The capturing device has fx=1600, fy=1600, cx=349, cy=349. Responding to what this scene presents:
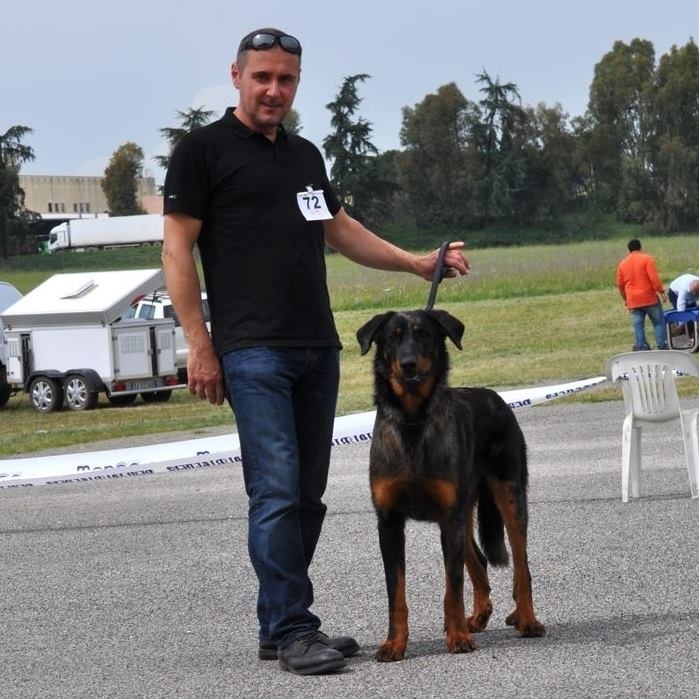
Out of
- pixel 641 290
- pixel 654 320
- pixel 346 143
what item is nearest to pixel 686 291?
pixel 641 290

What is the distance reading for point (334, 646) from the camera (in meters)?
6.00

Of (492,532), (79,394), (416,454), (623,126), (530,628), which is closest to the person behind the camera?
(416,454)

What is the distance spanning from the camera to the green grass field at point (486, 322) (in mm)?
22547

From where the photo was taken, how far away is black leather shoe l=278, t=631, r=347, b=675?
582cm

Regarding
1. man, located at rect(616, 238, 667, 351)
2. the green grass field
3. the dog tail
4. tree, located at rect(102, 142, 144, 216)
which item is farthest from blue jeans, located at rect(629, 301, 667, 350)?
tree, located at rect(102, 142, 144, 216)

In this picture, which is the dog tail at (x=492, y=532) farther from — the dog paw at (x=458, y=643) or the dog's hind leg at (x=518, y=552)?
the dog paw at (x=458, y=643)

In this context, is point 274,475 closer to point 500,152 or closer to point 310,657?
point 310,657

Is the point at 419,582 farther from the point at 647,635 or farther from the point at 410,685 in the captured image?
the point at 410,685

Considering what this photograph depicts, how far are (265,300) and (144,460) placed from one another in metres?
6.35

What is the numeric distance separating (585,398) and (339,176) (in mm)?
59940

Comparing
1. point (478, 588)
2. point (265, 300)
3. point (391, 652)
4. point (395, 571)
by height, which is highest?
point (265, 300)

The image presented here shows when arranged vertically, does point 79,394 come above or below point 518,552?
below

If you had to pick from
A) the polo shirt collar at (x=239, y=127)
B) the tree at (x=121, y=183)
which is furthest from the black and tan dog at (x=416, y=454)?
the tree at (x=121, y=183)

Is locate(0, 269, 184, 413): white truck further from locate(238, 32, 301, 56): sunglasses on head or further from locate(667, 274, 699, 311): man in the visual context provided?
locate(238, 32, 301, 56): sunglasses on head
